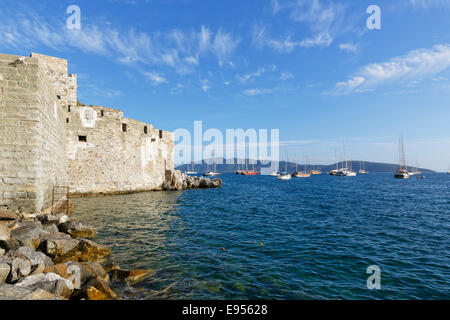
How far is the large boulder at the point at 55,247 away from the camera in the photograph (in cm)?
643

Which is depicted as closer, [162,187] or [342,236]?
[342,236]

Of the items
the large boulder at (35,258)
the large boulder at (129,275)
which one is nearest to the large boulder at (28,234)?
the large boulder at (35,258)

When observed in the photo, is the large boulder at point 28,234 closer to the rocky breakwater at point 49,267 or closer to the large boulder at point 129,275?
the rocky breakwater at point 49,267

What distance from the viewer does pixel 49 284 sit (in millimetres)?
4324

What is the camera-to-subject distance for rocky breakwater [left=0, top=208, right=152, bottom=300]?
424cm

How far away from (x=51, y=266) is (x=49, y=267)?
0.42 feet

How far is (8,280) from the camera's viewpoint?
4477 millimetres

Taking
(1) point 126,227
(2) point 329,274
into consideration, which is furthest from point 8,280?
(2) point 329,274

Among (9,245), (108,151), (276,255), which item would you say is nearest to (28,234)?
(9,245)

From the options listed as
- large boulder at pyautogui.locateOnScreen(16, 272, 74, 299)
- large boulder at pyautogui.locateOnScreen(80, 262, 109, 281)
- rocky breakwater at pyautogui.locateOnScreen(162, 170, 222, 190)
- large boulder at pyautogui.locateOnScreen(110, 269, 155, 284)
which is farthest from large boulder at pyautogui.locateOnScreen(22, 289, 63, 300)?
rocky breakwater at pyautogui.locateOnScreen(162, 170, 222, 190)

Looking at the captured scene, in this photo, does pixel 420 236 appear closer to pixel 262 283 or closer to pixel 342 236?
pixel 342 236

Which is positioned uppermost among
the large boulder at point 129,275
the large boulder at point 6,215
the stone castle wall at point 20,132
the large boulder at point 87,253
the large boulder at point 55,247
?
the stone castle wall at point 20,132
